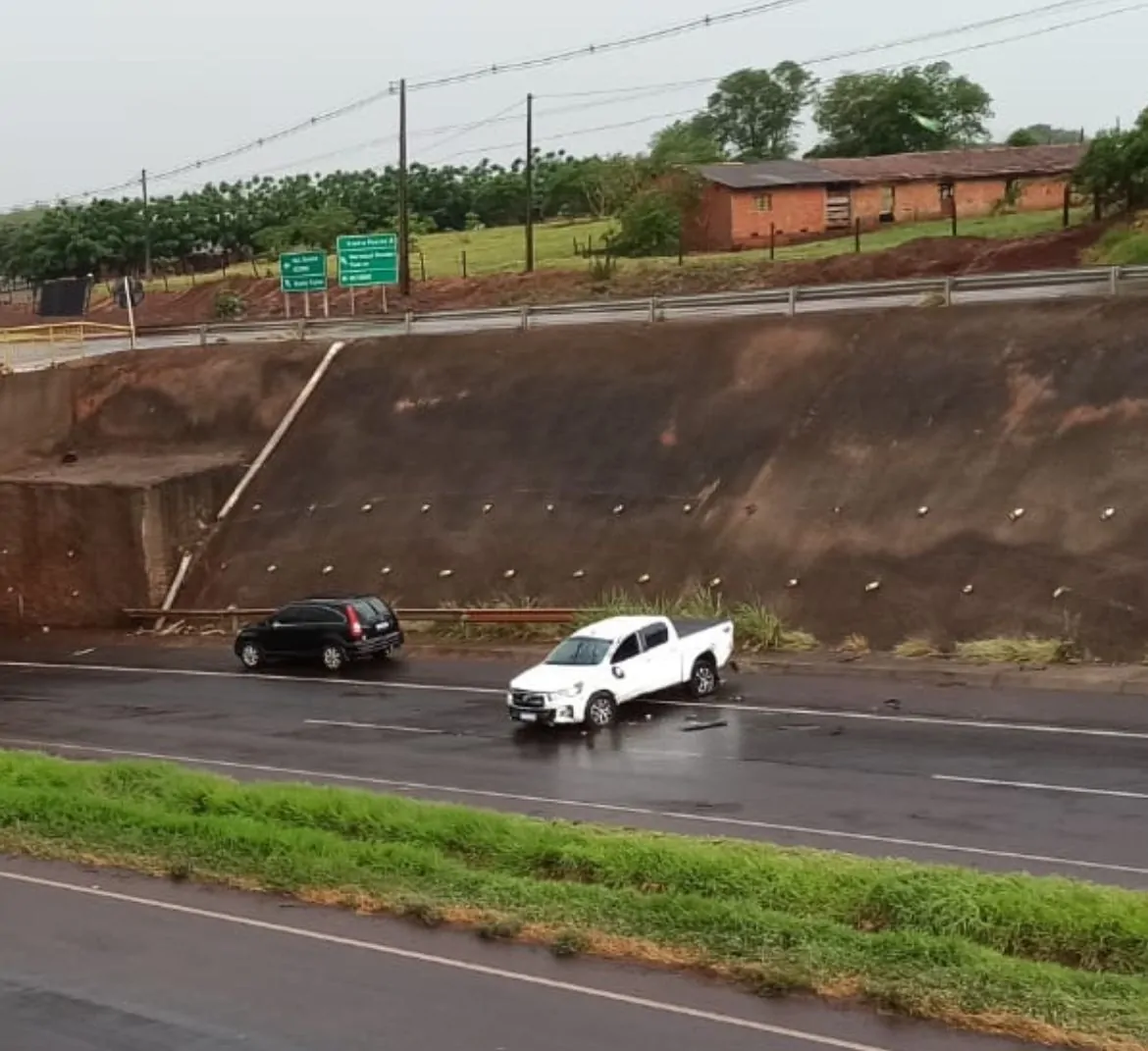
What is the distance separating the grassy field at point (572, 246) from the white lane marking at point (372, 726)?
4270cm

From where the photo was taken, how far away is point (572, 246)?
8669cm

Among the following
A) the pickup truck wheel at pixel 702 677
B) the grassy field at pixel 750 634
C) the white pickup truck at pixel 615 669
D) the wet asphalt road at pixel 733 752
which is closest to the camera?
the wet asphalt road at pixel 733 752

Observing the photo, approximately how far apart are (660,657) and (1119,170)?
146 ft

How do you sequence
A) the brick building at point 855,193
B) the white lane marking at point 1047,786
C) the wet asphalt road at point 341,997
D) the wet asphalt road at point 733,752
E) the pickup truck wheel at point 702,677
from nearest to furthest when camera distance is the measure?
the wet asphalt road at point 341,997 < the wet asphalt road at point 733,752 < the white lane marking at point 1047,786 < the pickup truck wheel at point 702,677 < the brick building at point 855,193

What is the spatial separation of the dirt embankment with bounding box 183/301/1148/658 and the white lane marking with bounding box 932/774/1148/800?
787 cm

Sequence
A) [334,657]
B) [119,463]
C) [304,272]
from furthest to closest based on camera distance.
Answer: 1. [304,272]
2. [119,463]
3. [334,657]

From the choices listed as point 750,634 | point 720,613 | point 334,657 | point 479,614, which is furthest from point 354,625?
point 750,634

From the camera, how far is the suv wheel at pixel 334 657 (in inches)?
1321

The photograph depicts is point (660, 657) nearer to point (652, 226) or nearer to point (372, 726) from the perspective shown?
point (372, 726)

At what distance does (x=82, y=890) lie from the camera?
649 inches

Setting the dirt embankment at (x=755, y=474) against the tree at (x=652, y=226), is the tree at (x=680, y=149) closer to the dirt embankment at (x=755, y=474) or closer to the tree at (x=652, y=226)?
the tree at (x=652, y=226)

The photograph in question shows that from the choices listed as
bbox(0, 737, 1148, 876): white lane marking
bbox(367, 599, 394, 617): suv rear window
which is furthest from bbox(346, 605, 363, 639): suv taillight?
bbox(0, 737, 1148, 876): white lane marking

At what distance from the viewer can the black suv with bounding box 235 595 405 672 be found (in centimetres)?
3350

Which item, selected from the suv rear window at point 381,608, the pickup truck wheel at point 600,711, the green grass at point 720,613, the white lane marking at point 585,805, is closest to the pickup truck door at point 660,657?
the pickup truck wheel at point 600,711
